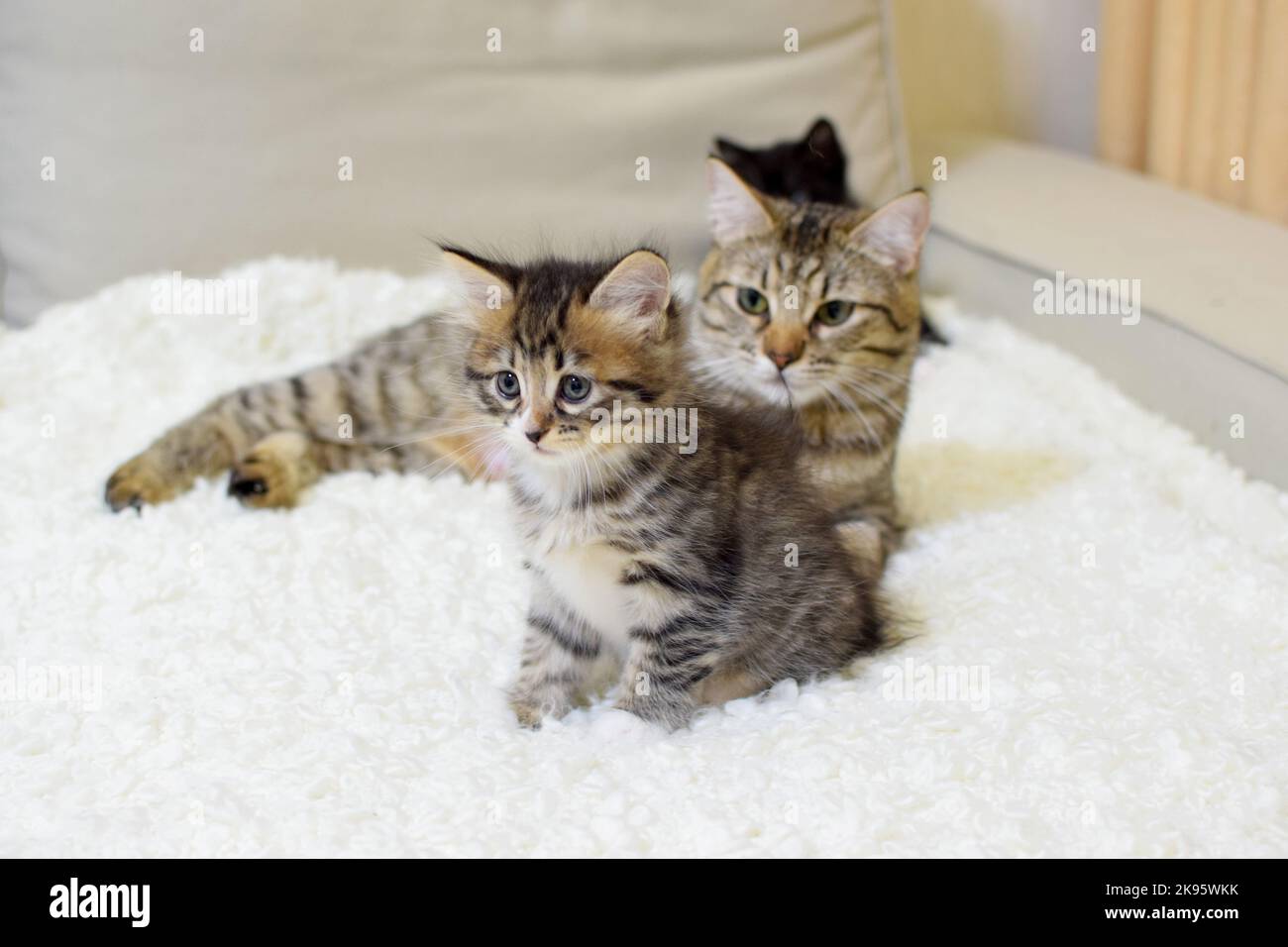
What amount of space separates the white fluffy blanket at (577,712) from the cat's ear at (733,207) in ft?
1.71

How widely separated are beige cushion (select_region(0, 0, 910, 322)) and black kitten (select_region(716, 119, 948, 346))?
0.22m

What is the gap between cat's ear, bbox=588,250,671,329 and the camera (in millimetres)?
1378

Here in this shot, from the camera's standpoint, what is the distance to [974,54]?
340 cm

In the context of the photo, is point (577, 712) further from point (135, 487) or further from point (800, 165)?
point (800, 165)

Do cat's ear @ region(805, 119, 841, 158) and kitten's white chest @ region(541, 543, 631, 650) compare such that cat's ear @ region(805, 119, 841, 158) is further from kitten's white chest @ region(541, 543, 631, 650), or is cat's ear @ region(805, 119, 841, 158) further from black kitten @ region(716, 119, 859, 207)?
kitten's white chest @ region(541, 543, 631, 650)

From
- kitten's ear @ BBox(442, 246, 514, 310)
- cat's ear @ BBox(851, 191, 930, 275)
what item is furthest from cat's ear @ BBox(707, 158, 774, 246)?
kitten's ear @ BBox(442, 246, 514, 310)

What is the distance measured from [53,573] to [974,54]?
273 cm

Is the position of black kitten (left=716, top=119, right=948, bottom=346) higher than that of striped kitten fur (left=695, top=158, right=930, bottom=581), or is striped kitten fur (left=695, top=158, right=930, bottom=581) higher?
black kitten (left=716, top=119, right=948, bottom=346)

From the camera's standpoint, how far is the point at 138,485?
193cm

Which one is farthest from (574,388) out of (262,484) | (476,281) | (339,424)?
(339,424)

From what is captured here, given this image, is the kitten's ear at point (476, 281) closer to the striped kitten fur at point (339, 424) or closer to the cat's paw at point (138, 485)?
the striped kitten fur at point (339, 424)

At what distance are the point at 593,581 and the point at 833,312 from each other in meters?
0.64
